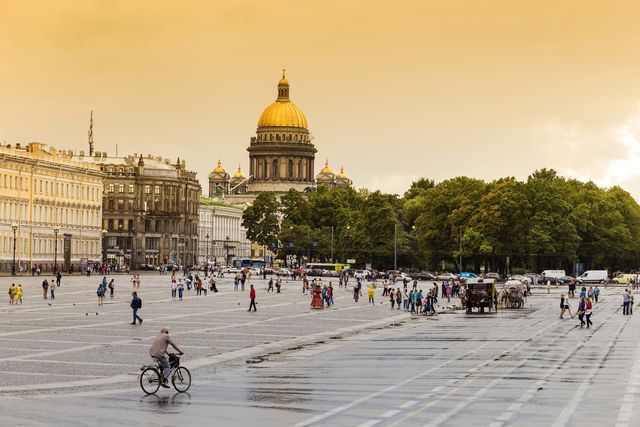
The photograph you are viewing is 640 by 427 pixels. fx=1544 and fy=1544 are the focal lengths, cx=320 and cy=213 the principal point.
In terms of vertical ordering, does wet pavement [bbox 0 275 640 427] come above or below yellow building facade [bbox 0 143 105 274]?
below

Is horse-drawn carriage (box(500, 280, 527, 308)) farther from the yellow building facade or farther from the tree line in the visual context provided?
the yellow building facade

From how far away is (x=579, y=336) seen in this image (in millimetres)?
58938

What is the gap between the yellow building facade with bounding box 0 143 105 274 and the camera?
17125cm

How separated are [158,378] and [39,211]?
15110cm

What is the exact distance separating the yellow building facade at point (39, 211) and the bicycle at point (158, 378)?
125 meters

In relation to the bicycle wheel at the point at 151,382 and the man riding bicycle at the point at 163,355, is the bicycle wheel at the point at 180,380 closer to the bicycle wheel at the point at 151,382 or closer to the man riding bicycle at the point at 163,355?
the man riding bicycle at the point at 163,355

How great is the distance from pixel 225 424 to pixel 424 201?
172 metres

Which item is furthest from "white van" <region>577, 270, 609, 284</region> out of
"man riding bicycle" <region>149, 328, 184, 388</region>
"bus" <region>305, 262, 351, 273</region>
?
"man riding bicycle" <region>149, 328, 184, 388</region>

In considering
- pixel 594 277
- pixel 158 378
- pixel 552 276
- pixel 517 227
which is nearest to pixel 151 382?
pixel 158 378

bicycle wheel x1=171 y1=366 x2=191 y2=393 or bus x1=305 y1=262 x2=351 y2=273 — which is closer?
bicycle wheel x1=171 y1=366 x2=191 y2=393

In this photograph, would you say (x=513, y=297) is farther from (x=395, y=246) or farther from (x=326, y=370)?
(x=395, y=246)

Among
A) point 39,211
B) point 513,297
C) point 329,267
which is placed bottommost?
point 513,297

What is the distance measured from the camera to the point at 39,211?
182750 millimetres

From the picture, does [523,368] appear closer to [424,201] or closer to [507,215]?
[507,215]
